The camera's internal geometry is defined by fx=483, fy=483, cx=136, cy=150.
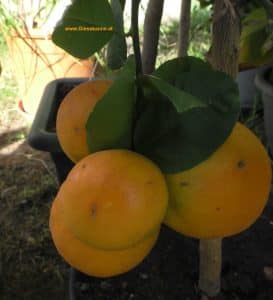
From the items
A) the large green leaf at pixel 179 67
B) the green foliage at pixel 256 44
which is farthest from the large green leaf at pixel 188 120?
the green foliage at pixel 256 44

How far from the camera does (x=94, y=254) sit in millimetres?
349

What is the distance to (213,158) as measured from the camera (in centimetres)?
33

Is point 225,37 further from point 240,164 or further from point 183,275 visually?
point 183,275

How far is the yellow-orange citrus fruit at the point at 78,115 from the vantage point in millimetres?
374

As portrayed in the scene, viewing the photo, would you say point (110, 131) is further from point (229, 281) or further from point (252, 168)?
point (229, 281)

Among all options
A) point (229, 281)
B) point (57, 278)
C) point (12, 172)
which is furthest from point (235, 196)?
point (12, 172)

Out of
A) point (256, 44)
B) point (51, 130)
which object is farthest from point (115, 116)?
point (51, 130)

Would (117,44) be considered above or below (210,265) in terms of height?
above

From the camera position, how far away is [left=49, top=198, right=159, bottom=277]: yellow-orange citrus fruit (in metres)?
0.35

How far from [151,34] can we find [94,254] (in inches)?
8.2

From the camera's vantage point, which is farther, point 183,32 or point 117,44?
point 183,32

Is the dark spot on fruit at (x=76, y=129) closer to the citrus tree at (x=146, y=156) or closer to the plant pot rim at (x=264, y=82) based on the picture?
the citrus tree at (x=146, y=156)

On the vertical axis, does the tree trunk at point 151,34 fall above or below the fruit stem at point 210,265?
above

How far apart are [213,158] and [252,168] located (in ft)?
0.09
